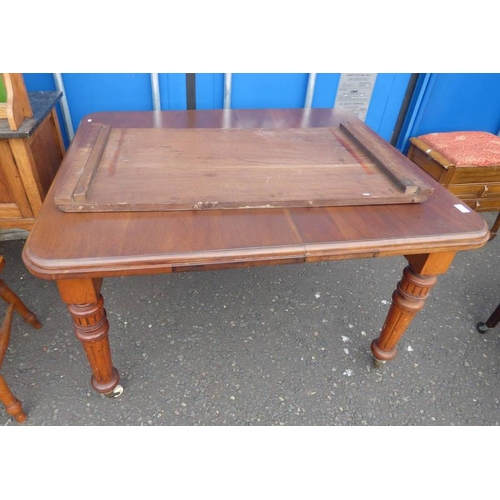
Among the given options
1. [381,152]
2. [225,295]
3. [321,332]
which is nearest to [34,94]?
[225,295]

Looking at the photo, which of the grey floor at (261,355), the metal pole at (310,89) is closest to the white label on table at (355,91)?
the metal pole at (310,89)

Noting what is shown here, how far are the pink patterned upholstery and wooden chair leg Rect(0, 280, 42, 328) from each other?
105 inches

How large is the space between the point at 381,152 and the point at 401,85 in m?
1.39

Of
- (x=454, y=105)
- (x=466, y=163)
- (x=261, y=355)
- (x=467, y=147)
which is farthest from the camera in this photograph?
(x=454, y=105)

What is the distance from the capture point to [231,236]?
3.76 feet

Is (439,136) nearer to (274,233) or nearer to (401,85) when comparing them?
(401,85)

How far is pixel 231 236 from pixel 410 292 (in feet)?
2.60

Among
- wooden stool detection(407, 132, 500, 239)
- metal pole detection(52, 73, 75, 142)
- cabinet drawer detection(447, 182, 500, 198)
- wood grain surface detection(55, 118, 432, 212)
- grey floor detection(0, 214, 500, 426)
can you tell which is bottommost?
grey floor detection(0, 214, 500, 426)

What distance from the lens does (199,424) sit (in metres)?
1.58

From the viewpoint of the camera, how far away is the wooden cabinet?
5.57ft

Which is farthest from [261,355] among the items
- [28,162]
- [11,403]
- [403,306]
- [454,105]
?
[454,105]

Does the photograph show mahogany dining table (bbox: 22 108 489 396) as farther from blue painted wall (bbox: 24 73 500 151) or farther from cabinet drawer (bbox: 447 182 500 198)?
cabinet drawer (bbox: 447 182 500 198)

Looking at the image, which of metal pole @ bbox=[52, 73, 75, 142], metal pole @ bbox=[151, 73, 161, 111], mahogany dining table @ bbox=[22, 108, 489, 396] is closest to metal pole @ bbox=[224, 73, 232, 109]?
metal pole @ bbox=[151, 73, 161, 111]

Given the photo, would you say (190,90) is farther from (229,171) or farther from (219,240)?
(219,240)
